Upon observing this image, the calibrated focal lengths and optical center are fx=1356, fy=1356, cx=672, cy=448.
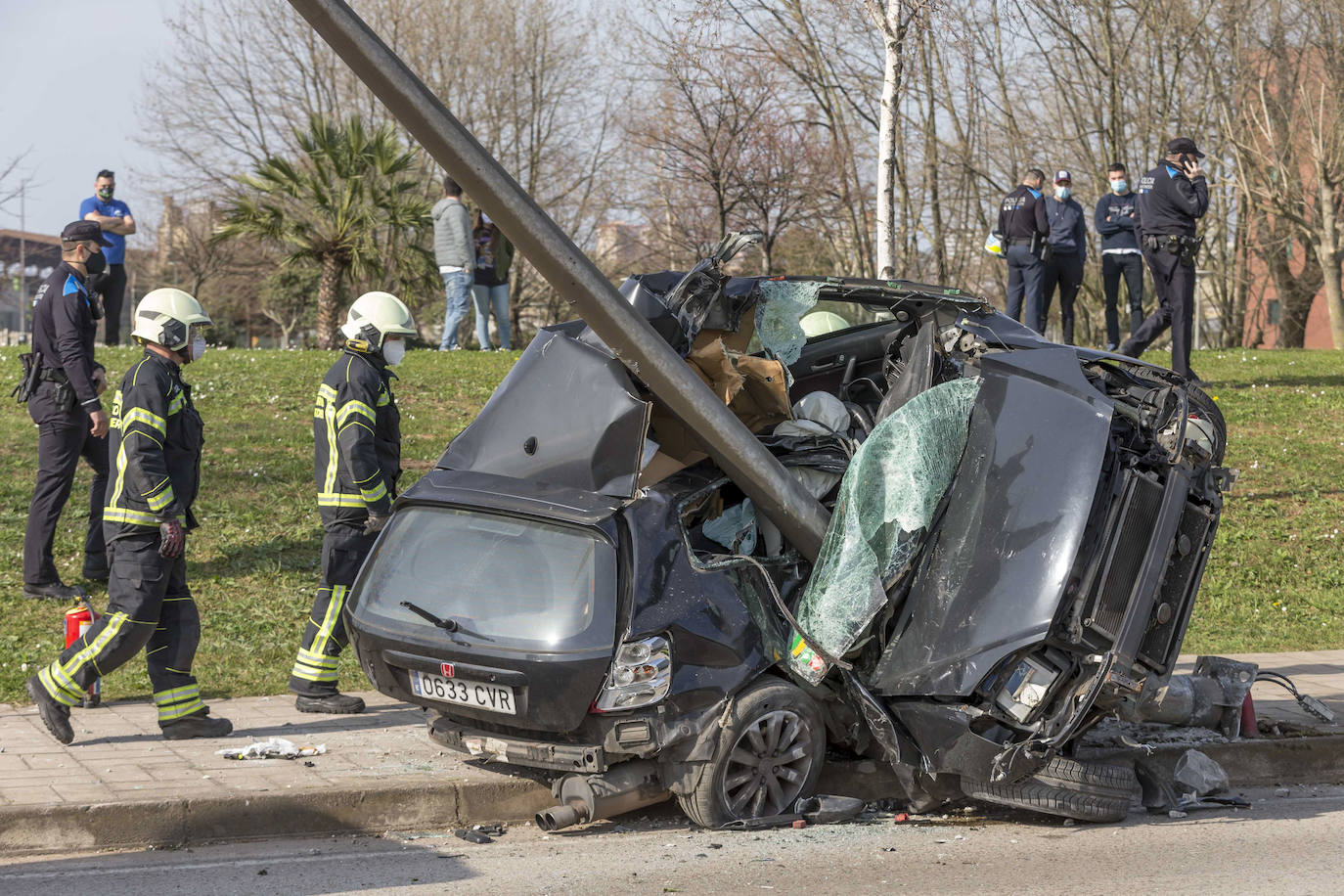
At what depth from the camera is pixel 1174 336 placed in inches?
499

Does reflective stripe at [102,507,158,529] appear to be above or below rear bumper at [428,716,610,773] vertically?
above

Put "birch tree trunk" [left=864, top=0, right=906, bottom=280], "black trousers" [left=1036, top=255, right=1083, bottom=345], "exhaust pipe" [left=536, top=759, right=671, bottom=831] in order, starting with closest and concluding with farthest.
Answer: "exhaust pipe" [left=536, top=759, right=671, bottom=831] → "birch tree trunk" [left=864, top=0, right=906, bottom=280] → "black trousers" [left=1036, top=255, right=1083, bottom=345]

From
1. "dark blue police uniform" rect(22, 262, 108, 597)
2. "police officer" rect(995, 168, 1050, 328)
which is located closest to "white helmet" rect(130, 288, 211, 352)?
"dark blue police uniform" rect(22, 262, 108, 597)

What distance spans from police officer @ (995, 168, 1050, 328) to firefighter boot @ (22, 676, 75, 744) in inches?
414

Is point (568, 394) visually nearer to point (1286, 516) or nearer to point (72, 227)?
point (72, 227)

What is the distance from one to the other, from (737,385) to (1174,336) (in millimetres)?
7939

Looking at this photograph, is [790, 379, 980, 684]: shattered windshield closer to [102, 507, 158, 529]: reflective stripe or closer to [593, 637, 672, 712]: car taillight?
[593, 637, 672, 712]: car taillight

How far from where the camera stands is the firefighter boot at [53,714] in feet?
20.0

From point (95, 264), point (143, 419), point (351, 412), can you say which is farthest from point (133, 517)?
point (95, 264)

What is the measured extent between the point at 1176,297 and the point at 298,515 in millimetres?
8015

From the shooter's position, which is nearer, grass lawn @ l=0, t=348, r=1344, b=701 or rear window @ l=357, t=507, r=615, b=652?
rear window @ l=357, t=507, r=615, b=652

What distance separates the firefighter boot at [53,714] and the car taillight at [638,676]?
2.66m

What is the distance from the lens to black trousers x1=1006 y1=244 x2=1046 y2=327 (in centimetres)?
1445

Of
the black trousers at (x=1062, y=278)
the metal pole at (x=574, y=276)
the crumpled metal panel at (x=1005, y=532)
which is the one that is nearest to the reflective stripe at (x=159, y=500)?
the metal pole at (x=574, y=276)
